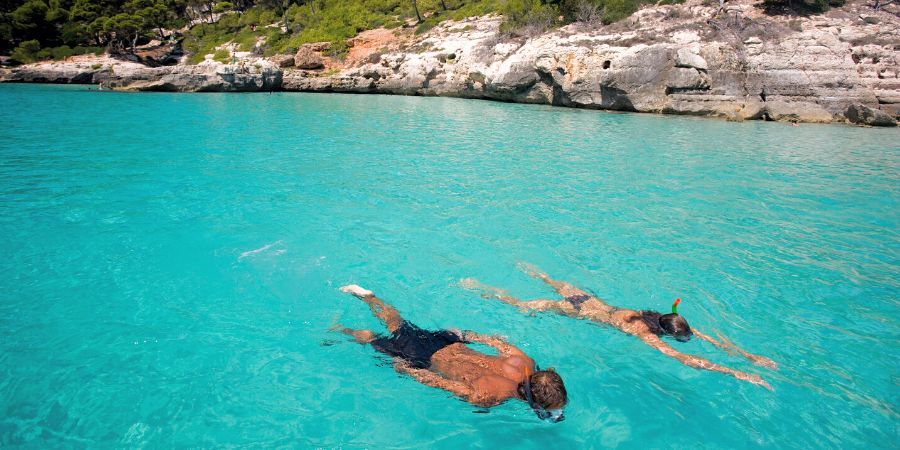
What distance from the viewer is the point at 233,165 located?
1162cm

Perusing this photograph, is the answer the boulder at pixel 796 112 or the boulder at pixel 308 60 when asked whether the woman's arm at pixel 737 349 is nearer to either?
the boulder at pixel 796 112

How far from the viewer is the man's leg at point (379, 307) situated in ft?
16.6

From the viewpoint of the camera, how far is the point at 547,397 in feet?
11.8


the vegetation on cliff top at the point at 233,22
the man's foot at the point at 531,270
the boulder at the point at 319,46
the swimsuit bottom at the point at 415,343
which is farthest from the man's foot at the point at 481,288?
the boulder at the point at 319,46

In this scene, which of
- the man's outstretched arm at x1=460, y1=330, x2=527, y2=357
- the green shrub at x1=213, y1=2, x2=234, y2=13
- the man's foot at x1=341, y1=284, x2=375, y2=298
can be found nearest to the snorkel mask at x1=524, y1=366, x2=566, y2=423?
the man's outstretched arm at x1=460, y1=330, x2=527, y2=357

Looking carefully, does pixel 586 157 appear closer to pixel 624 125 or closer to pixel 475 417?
pixel 624 125

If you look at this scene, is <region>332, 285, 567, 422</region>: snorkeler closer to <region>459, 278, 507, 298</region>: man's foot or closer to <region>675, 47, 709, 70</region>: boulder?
<region>459, 278, 507, 298</region>: man's foot

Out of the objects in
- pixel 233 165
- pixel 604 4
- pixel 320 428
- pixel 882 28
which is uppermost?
pixel 604 4

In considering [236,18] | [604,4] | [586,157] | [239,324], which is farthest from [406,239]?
[236,18]

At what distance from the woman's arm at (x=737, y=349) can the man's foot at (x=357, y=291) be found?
369 cm

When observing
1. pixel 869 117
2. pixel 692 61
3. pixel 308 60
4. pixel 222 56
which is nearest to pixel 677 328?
pixel 692 61

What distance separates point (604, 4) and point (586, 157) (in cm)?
2186

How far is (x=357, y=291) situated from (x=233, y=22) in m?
58.5

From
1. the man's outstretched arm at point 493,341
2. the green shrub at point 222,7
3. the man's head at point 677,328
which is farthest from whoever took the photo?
the green shrub at point 222,7
